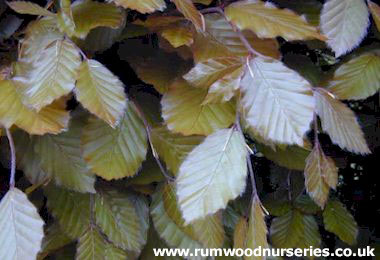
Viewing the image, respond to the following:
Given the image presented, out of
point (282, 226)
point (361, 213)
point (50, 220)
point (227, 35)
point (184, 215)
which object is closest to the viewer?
point (184, 215)

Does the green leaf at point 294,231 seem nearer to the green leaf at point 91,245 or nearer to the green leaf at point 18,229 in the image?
the green leaf at point 91,245

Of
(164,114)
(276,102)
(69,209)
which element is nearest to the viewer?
(276,102)

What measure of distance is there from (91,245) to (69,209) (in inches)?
2.9

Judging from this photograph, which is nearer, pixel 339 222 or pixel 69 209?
pixel 69 209

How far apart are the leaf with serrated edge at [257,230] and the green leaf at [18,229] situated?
0.28m

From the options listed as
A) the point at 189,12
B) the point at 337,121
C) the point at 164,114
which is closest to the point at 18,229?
the point at 164,114

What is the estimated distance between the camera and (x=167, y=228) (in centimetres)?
75

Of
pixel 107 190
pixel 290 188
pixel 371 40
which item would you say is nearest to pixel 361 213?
pixel 290 188

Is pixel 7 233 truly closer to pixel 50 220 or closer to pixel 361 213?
pixel 50 220

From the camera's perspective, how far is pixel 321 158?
697 mm

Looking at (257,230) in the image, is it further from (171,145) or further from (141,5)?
(141,5)

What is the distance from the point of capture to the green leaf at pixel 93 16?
23.4 inches

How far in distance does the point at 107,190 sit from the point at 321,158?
354 mm

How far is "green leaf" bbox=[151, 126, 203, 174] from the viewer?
676 millimetres
